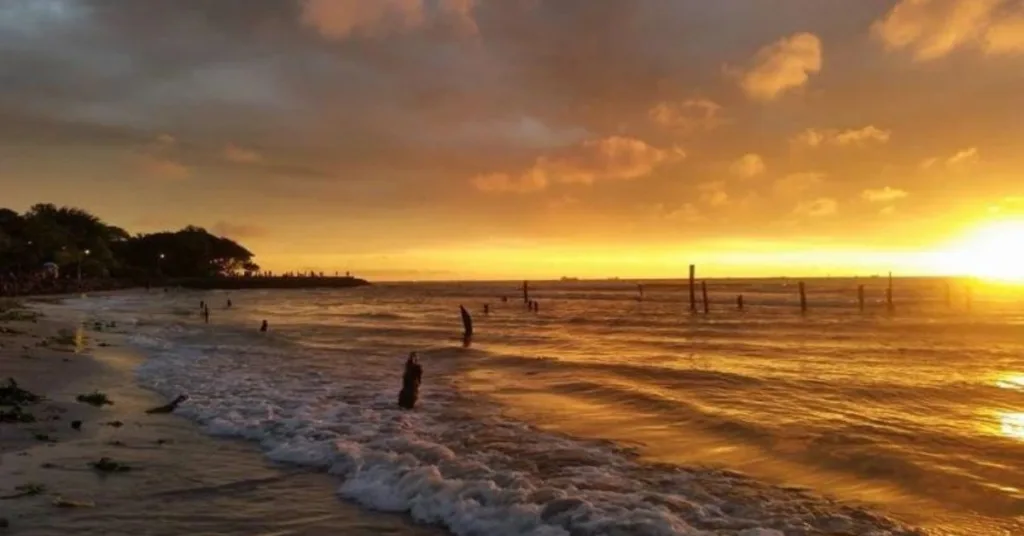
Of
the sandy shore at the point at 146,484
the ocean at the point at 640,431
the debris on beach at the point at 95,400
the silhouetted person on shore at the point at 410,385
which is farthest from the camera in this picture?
the silhouetted person on shore at the point at 410,385

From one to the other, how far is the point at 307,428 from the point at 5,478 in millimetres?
4982

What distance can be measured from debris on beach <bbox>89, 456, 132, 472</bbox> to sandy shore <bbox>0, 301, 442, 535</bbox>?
99 millimetres

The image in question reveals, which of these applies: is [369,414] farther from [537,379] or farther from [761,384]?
[761,384]

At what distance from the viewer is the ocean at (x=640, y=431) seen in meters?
8.70

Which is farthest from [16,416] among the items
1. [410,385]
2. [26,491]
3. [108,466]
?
[410,385]

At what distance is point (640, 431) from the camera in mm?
13984

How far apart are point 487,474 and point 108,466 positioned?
17.1 ft

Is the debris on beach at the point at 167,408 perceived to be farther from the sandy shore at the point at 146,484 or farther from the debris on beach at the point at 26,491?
the debris on beach at the point at 26,491

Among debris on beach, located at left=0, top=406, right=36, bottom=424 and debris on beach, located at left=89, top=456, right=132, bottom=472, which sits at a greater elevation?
debris on beach, located at left=0, top=406, right=36, bottom=424

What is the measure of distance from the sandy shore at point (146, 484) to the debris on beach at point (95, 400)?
0.70 feet

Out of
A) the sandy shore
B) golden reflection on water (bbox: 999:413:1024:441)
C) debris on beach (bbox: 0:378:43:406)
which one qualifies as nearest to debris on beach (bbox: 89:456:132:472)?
the sandy shore

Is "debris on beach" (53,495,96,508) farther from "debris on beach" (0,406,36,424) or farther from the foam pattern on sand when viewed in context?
"debris on beach" (0,406,36,424)

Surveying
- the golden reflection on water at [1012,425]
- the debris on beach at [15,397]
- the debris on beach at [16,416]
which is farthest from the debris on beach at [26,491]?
the golden reflection on water at [1012,425]

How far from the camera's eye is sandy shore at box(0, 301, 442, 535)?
7.57 metres
